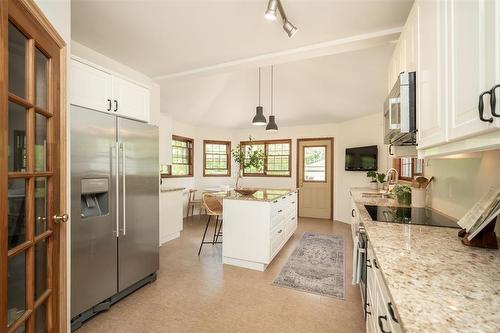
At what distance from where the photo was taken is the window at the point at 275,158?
21.5 feet

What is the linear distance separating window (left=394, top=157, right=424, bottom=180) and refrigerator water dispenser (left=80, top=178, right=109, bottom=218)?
380 centimetres

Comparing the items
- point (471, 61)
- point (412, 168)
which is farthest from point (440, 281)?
point (412, 168)

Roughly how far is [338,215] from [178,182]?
4.03m

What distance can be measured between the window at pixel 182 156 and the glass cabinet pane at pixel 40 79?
432 centimetres

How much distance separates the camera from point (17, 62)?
1.14m

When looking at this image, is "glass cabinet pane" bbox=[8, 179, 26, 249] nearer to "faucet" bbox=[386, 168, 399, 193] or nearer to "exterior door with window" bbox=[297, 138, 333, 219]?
"faucet" bbox=[386, 168, 399, 193]

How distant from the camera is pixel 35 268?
4.25ft

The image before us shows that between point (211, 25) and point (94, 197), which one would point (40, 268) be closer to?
point (94, 197)

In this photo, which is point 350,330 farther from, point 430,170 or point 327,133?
point 327,133

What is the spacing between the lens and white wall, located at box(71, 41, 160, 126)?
2.53 meters

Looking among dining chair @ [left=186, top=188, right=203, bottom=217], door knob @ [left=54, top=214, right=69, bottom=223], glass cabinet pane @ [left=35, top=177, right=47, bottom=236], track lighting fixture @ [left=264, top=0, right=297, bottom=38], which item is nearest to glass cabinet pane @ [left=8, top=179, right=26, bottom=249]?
glass cabinet pane @ [left=35, top=177, right=47, bottom=236]

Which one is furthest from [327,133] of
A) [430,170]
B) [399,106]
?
[399,106]

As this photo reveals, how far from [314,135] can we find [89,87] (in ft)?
16.9

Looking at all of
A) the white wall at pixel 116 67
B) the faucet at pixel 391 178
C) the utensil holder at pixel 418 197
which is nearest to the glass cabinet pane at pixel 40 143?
the white wall at pixel 116 67
